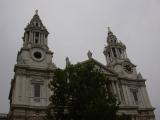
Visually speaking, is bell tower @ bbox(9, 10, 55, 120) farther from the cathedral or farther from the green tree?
the green tree

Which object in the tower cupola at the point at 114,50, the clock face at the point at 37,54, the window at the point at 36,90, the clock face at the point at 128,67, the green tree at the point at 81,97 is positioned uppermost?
the tower cupola at the point at 114,50

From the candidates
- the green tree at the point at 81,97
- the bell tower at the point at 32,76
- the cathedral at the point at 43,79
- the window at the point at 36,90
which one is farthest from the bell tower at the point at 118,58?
the green tree at the point at 81,97

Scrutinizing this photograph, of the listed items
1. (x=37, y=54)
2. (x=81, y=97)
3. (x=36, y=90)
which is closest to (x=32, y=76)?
(x=36, y=90)

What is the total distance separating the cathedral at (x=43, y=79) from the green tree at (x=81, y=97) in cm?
1185

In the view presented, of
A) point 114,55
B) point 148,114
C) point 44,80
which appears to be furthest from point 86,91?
point 114,55

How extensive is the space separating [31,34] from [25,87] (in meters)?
10.9

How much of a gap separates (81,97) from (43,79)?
1612 centimetres

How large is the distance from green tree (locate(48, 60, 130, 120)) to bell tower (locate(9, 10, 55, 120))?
455 inches

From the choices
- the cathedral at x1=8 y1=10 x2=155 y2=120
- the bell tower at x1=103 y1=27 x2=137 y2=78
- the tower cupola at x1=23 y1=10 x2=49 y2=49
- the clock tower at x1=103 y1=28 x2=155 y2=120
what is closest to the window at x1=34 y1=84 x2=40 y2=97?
the cathedral at x1=8 y1=10 x2=155 y2=120

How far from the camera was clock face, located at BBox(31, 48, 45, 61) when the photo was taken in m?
35.9

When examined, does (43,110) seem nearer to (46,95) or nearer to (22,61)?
(46,95)

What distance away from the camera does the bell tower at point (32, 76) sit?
97.0 ft

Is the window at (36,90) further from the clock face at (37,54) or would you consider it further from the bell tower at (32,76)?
the clock face at (37,54)

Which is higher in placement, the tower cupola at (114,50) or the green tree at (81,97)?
the tower cupola at (114,50)
